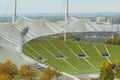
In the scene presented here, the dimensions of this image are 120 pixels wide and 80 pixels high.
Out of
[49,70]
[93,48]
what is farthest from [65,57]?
[49,70]

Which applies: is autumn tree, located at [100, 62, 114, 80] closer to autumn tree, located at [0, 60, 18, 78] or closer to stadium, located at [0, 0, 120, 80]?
stadium, located at [0, 0, 120, 80]

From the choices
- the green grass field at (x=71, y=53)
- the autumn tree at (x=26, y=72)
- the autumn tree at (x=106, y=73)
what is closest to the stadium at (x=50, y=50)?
the green grass field at (x=71, y=53)

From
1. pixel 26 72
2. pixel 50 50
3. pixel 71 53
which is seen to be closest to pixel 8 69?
pixel 26 72

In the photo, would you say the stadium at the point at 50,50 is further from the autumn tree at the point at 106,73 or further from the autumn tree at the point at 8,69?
the autumn tree at the point at 8,69

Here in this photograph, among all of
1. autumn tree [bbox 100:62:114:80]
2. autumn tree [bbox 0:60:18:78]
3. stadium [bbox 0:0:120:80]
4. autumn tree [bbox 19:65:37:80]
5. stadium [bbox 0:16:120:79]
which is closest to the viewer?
autumn tree [bbox 0:60:18:78]

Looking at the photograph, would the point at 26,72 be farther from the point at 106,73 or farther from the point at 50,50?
the point at 50,50

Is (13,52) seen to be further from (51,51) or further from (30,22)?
(30,22)

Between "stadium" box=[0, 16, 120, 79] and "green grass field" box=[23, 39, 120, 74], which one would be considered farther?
"green grass field" box=[23, 39, 120, 74]

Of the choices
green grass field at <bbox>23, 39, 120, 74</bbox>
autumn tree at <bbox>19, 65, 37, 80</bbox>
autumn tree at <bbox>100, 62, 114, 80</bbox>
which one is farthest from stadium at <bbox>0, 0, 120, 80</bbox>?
autumn tree at <bbox>19, 65, 37, 80</bbox>
